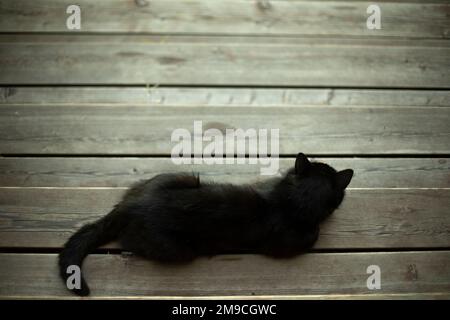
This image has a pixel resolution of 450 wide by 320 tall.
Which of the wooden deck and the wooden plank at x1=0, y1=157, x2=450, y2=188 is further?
the wooden plank at x1=0, y1=157, x2=450, y2=188

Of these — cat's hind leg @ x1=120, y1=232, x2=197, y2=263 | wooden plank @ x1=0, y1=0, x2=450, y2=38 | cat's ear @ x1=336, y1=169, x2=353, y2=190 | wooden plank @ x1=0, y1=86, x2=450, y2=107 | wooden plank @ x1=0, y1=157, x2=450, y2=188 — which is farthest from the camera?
wooden plank @ x1=0, y1=0, x2=450, y2=38

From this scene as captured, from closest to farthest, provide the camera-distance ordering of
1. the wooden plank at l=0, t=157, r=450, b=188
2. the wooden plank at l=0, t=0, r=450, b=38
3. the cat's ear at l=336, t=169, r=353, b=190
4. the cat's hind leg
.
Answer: the cat's hind leg < the cat's ear at l=336, t=169, r=353, b=190 < the wooden plank at l=0, t=157, r=450, b=188 < the wooden plank at l=0, t=0, r=450, b=38

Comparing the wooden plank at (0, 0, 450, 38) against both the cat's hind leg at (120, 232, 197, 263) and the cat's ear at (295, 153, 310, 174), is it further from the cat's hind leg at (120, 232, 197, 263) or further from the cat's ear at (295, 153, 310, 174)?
the cat's hind leg at (120, 232, 197, 263)

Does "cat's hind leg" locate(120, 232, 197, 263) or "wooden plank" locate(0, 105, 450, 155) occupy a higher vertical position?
"wooden plank" locate(0, 105, 450, 155)

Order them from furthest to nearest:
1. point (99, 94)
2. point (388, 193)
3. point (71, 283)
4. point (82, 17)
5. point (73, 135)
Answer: point (82, 17)
point (99, 94)
point (73, 135)
point (388, 193)
point (71, 283)

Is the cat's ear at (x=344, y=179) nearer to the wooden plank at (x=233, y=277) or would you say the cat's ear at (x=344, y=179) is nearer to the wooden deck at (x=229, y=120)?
the wooden deck at (x=229, y=120)

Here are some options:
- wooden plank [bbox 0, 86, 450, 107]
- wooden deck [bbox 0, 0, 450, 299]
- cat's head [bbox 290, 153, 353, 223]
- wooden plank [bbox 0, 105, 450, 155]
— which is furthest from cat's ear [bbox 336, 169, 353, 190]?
wooden plank [bbox 0, 86, 450, 107]

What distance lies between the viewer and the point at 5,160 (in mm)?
1734

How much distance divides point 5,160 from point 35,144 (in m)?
0.13

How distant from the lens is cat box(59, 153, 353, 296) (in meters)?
1.49

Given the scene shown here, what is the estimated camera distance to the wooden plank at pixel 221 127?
1.78m

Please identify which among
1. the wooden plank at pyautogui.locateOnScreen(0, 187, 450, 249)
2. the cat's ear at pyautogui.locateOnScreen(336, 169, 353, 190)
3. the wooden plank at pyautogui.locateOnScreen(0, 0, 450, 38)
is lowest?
the wooden plank at pyautogui.locateOnScreen(0, 187, 450, 249)

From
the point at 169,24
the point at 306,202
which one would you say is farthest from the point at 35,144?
the point at 306,202
